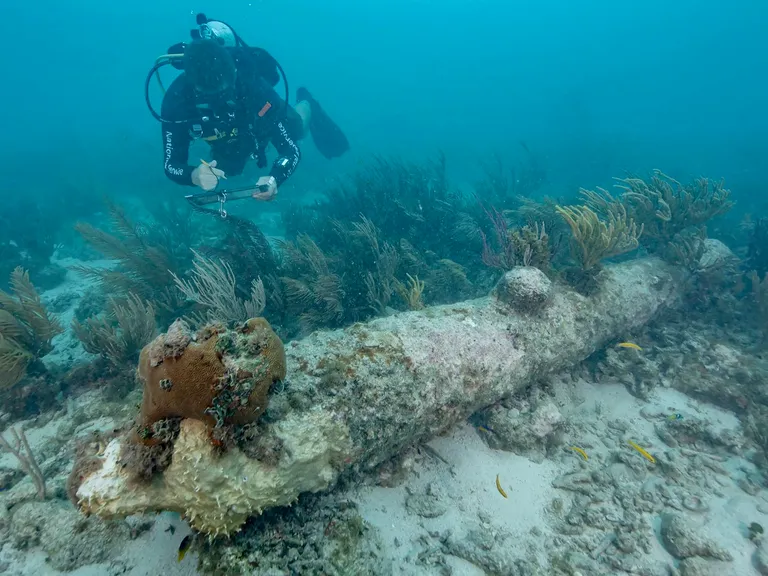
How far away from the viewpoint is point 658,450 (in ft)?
13.0

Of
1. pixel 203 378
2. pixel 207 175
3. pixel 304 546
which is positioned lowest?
pixel 304 546

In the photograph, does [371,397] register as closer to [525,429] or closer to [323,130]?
[525,429]

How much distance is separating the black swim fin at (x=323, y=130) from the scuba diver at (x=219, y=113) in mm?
6843

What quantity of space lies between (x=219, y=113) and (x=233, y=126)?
338 millimetres

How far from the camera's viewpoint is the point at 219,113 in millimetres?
7117

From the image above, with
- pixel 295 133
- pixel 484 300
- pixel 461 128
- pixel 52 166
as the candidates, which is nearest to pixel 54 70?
pixel 52 166

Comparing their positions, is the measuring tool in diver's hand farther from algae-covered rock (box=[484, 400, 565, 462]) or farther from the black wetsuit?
algae-covered rock (box=[484, 400, 565, 462])

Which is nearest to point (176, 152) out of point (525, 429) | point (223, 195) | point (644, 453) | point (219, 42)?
point (223, 195)

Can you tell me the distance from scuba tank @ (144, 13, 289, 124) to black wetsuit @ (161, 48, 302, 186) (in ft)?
0.73

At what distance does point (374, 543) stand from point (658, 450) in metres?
3.36

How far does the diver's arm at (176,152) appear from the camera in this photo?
6.68 m

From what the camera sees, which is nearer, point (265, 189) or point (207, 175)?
point (265, 189)

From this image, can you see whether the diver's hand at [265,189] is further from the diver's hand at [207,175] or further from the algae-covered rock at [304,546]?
the algae-covered rock at [304,546]

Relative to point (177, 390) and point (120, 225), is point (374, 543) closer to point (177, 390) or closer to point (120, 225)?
point (177, 390)
